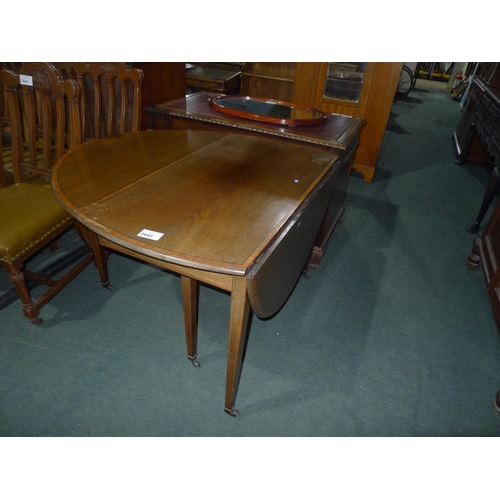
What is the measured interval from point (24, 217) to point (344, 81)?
2.81 meters

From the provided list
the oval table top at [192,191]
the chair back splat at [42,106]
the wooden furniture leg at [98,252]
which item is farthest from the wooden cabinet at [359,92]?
the wooden furniture leg at [98,252]

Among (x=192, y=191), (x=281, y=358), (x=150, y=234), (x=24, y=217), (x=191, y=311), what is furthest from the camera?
(x=281, y=358)

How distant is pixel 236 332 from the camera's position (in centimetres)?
110

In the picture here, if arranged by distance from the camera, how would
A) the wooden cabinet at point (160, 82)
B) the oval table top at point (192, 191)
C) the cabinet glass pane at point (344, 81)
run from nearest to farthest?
the oval table top at point (192, 191)
the wooden cabinet at point (160, 82)
the cabinet glass pane at point (344, 81)

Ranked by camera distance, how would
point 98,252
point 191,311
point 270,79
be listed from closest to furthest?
point 191,311
point 98,252
point 270,79

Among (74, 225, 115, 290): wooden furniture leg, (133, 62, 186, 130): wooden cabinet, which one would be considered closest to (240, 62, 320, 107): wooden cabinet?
(133, 62, 186, 130): wooden cabinet

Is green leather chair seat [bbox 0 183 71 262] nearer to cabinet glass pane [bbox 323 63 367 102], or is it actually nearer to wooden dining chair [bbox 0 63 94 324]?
wooden dining chair [bbox 0 63 94 324]

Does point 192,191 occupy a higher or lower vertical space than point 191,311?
higher

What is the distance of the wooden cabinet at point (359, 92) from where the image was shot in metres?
2.94

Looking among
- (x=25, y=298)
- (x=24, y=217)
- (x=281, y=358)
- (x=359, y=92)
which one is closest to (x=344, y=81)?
(x=359, y=92)

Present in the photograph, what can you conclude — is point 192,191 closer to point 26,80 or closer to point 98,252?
point 98,252

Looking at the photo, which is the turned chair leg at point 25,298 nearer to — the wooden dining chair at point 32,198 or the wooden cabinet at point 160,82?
the wooden dining chair at point 32,198

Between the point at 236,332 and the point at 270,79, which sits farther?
the point at 270,79

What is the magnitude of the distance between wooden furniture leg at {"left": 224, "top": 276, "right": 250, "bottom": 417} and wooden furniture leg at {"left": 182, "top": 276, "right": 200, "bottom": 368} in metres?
0.27
